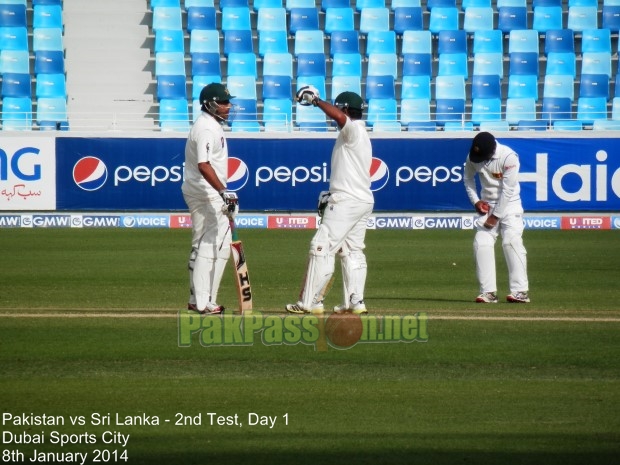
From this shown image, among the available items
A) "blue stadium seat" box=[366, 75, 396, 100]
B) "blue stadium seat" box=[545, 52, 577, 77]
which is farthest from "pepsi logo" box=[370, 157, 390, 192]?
"blue stadium seat" box=[545, 52, 577, 77]

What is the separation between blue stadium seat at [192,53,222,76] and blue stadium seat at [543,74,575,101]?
328 inches

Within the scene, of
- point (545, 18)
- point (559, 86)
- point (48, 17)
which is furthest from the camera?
point (545, 18)

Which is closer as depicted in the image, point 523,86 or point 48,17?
point 523,86

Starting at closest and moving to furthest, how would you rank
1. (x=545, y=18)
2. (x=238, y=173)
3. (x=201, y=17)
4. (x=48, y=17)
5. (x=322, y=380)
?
(x=322, y=380) → (x=238, y=173) → (x=48, y=17) → (x=201, y=17) → (x=545, y=18)

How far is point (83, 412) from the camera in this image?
6.36m

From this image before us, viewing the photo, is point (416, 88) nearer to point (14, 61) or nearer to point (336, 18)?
point (336, 18)

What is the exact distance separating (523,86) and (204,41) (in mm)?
8255

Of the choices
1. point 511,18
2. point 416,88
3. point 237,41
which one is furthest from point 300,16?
point 511,18

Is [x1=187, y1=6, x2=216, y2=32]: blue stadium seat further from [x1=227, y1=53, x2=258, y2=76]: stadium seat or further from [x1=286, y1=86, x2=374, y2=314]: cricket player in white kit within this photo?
[x1=286, y1=86, x2=374, y2=314]: cricket player in white kit

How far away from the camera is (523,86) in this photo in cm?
2869

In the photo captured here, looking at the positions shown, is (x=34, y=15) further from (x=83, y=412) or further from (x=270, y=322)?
(x=83, y=412)

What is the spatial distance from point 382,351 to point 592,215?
17.6 meters

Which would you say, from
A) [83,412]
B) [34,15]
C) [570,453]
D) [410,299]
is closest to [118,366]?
[83,412]

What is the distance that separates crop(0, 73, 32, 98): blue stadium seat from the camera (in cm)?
2804
